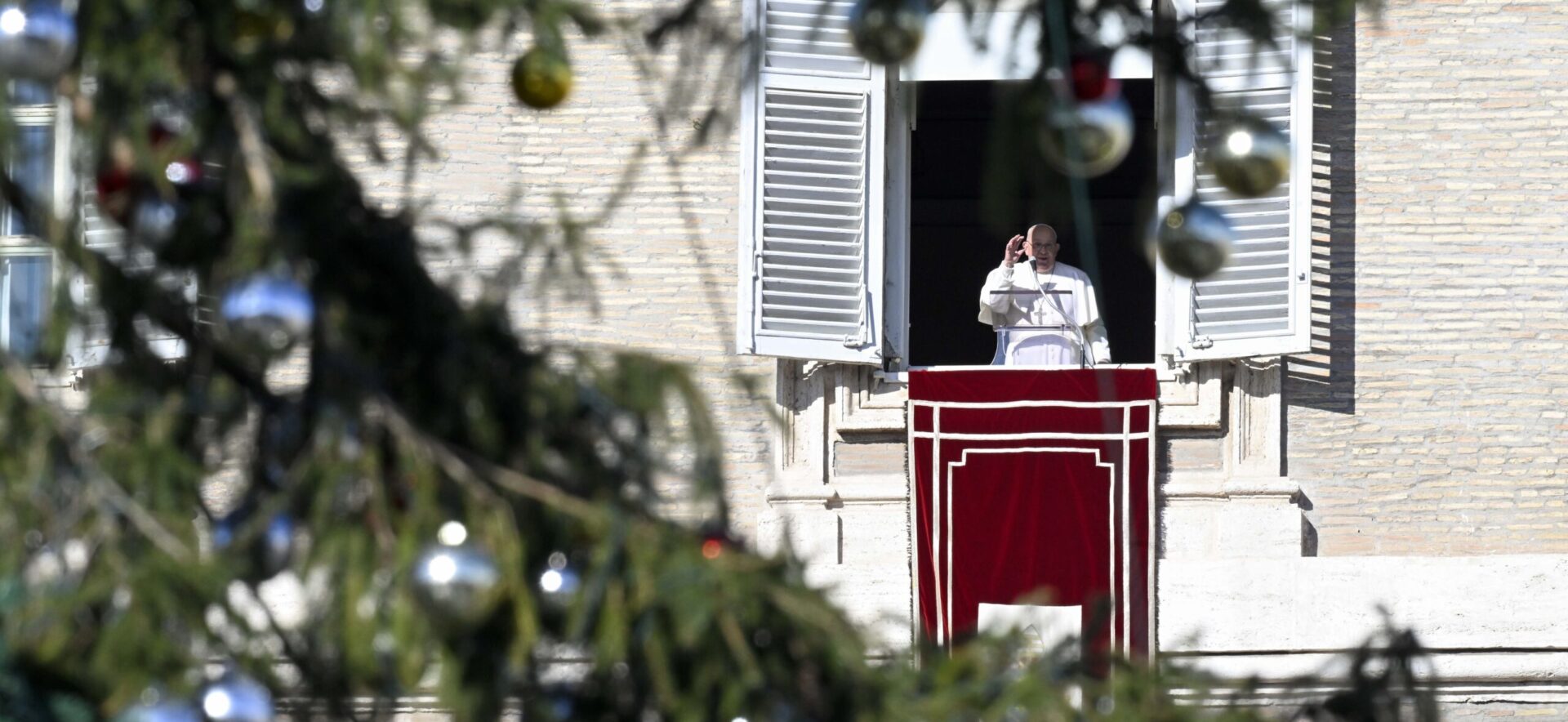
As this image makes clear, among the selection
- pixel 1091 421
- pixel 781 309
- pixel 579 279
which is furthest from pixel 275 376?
pixel 579 279

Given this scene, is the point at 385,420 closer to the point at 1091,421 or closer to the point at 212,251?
the point at 212,251

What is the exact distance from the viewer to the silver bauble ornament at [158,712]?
101 inches

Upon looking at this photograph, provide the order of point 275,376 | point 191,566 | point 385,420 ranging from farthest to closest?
1. point 275,376
2. point 385,420
3. point 191,566

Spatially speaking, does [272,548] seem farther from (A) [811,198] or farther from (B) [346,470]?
(A) [811,198]

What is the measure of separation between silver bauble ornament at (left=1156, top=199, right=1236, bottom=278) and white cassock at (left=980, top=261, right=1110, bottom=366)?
5.75 m

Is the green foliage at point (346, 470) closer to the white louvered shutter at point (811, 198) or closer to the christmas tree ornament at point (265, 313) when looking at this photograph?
the christmas tree ornament at point (265, 313)

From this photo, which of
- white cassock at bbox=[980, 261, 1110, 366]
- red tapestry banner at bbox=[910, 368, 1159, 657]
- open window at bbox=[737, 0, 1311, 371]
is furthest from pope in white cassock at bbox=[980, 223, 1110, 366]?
red tapestry banner at bbox=[910, 368, 1159, 657]

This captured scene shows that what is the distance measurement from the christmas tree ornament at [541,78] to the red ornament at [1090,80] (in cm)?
67

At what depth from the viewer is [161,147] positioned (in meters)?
2.81

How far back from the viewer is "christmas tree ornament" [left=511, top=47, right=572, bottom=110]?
318 cm

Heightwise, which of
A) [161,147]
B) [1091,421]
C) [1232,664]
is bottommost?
[1232,664]

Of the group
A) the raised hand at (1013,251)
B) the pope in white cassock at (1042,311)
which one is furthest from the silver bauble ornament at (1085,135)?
the raised hand at (1013,251)

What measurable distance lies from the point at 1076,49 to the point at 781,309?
17.4 ft

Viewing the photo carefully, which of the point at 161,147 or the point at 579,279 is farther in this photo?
the point at 579,279
